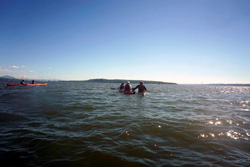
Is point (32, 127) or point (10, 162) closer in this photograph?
point (10, 162)

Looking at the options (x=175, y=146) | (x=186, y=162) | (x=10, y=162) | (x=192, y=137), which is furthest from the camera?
(x=192, y=137)

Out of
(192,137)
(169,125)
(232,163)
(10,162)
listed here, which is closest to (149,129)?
(169,125)

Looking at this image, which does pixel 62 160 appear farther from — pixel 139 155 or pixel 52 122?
pixel 52 122

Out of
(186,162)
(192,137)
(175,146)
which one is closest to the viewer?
(186,162)

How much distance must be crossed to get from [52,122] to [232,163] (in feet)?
25.8

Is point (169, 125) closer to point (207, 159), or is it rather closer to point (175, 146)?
point (175, 146)

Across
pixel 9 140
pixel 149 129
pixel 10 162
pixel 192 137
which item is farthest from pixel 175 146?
pixel 9 140

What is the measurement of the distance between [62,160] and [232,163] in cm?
499

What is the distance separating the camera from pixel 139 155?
13.3 feet

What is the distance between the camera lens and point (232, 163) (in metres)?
3.78

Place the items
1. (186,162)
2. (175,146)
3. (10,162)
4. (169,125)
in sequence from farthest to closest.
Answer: (169,125) < (175,146) < (186,162) < (10,162)

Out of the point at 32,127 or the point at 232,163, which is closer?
the point at 232,163

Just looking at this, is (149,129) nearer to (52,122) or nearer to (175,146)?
(175,146)

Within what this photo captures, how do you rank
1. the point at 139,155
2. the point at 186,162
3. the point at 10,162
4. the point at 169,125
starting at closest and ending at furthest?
1. the point at 10,162
2. the point at 186,162
3. the point at 139,155
4. the point at 169,125
